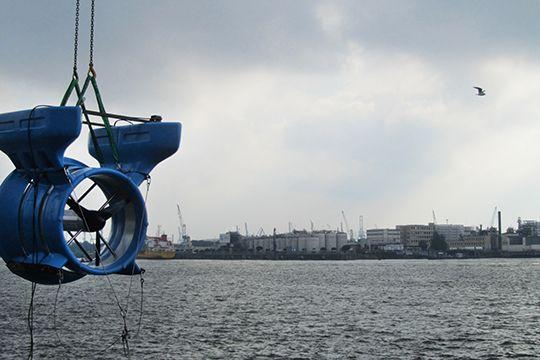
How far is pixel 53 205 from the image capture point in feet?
52.3

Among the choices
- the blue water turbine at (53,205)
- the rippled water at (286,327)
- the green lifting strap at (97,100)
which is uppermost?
the green lifting strap at (97,100)

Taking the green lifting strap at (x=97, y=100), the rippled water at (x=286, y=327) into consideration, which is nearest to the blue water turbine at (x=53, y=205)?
the green lifting strap at (x=97, y=100)

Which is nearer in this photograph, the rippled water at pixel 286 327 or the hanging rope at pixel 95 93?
the hanging rope at pixel 95 93

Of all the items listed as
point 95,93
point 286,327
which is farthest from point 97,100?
point 286,327

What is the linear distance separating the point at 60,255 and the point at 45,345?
127 feet

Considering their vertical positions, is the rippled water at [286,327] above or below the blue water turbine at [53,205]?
below

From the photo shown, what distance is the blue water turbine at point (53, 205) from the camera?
15.7 metres

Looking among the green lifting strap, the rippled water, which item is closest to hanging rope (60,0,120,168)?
the green lifting strap

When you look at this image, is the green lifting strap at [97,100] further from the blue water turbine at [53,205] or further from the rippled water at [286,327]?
the rippled water at [286,327]

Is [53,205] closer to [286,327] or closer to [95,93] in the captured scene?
[95,93]

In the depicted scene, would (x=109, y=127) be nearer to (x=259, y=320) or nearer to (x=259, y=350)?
(x=259, y=350)

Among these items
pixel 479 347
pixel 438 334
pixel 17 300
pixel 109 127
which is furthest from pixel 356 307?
pixel 109 127

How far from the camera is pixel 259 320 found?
2729 inches

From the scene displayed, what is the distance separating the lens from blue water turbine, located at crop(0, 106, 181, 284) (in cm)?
1570
